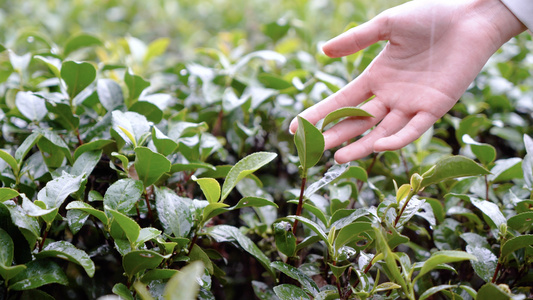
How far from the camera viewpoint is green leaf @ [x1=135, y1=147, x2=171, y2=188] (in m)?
0.98

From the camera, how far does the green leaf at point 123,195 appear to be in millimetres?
987

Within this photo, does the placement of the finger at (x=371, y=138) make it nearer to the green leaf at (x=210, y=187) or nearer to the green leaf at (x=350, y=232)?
the green leaf at (x=350, y=232)

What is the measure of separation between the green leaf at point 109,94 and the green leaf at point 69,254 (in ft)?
1.75

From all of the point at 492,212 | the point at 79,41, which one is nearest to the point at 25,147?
the point at 79,41

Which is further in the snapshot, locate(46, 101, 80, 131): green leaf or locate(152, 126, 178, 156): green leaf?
locate(46, 101, 80, 131): green leaf

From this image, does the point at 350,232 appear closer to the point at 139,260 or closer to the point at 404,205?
the point at 404,205

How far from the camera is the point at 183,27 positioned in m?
2.98

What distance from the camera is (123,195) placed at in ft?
3.29

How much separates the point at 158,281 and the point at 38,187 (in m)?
0.51

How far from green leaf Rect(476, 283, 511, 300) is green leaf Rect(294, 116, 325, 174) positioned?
442 millimetres

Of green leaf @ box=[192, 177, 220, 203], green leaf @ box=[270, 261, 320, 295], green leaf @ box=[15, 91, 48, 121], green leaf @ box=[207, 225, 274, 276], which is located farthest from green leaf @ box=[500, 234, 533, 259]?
green leaf @ box=[15, 91, 48, 121]

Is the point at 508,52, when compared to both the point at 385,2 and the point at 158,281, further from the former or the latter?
the point at 158,281

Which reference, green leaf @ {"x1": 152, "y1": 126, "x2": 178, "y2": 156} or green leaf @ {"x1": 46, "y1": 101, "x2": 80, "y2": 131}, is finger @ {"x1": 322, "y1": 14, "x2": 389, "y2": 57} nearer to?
green leaf @ {"x1": 152, "y1": 126, "x2": 178, "y2": 156}

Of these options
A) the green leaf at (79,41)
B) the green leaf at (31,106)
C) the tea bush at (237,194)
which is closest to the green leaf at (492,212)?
the tea bush at (237,194)
